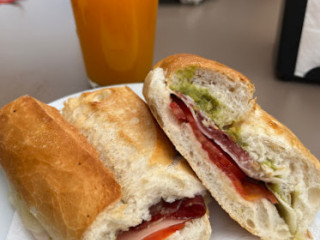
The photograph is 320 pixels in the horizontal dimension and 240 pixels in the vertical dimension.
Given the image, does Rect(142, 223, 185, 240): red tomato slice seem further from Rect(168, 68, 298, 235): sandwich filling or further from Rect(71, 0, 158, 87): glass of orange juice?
Rect(71, 0, 158, 87): glass of orange juice

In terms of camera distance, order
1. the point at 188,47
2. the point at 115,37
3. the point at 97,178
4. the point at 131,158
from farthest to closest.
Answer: the point at 188,47 → the point at 115,37 → the point at 131,158 → the point at 97,178

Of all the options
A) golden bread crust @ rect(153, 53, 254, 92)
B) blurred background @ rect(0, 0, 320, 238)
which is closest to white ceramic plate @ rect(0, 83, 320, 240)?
golden bread crust @ rect(153, 53, 254, 92)

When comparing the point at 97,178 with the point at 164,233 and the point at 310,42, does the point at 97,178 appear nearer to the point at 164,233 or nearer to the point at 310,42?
the point at 164,233

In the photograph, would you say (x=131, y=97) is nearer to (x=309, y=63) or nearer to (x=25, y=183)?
(x=25, y=183)

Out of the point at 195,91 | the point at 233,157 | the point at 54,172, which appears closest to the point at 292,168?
the point at 233,157

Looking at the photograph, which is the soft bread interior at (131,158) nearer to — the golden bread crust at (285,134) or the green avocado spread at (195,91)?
the green avocado spread at (195,91)

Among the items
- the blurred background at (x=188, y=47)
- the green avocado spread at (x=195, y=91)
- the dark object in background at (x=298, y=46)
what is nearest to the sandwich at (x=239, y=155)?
the green avocado spread at (x=195, y=91)
